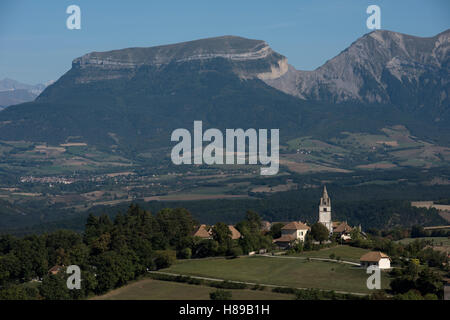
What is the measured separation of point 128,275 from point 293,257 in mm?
19152

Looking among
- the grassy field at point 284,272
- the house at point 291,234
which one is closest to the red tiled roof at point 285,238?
the house at point 291,234

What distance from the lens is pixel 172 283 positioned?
9244 centimetres

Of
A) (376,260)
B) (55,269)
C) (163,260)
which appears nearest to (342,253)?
(376,260)

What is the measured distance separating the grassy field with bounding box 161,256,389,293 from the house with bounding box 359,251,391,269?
4.95 ft

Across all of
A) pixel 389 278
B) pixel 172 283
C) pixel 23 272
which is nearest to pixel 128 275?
pixel 172 283

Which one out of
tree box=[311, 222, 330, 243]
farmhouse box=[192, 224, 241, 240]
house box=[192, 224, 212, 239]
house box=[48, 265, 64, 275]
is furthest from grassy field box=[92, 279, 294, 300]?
tree box=[311, 222, 330, 243]

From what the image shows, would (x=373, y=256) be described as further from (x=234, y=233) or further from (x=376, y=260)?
(x=234, y=233)

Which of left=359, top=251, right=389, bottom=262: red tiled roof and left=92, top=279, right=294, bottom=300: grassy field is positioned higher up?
left=359, top=251, right=389, bottom=262: red tiled roof

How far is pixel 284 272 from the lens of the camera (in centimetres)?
9412

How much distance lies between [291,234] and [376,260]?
19029 mm

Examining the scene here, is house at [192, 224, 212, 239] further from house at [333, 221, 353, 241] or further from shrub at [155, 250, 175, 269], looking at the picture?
house at [333, 221, 353, 241]

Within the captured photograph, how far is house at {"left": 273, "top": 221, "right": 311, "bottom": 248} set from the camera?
11112 centimetres
